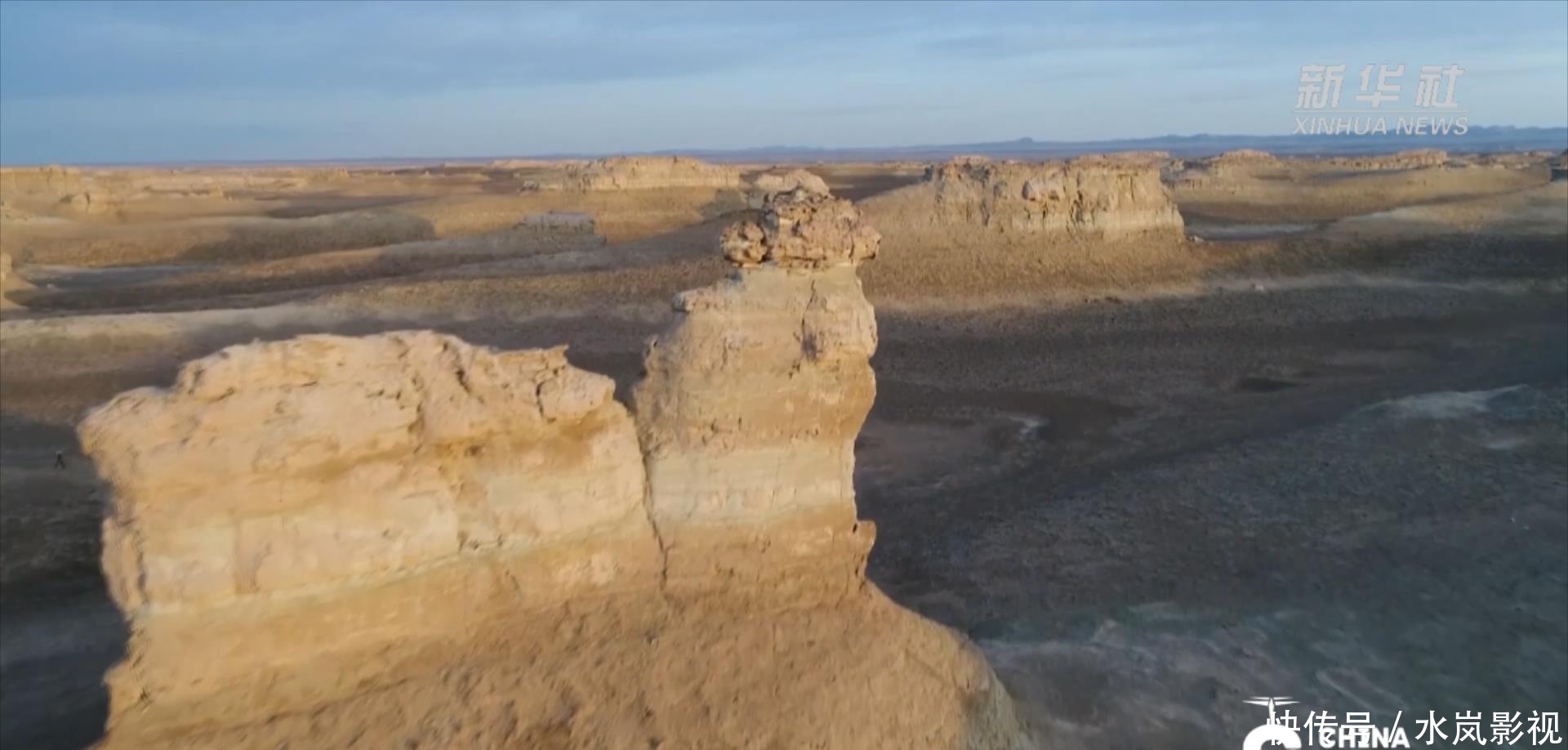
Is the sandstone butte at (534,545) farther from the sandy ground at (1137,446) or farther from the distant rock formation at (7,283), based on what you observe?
the distant rock formation at (7,283)

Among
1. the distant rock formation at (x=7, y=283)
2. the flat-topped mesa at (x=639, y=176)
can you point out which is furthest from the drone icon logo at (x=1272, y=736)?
the flat-topped mesa at (x=639, y=176)

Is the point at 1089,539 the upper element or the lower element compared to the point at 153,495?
lower

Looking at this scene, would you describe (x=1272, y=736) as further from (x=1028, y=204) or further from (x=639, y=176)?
(x=639, y=176)

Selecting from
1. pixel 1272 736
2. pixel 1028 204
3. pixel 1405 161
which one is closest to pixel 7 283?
pixel 1028 204

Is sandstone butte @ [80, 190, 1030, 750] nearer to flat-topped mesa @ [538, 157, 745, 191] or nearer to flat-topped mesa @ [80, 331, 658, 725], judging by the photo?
flat-topped mesa @ [80, 331, 658, 725]

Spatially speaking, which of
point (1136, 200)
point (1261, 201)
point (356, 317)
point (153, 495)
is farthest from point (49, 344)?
point (1261, 201)

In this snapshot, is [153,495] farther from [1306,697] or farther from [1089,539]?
[1089,539]

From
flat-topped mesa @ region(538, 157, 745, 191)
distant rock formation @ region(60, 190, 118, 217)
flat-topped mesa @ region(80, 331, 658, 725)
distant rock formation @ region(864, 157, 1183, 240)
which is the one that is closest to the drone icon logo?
flat-topped mesa @ region(80, 331, 658, 725)
